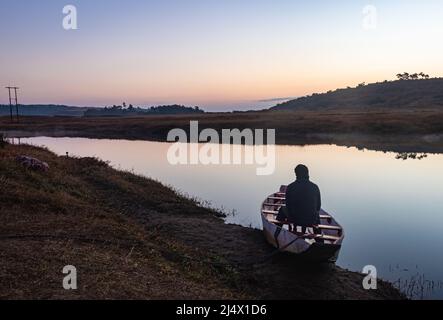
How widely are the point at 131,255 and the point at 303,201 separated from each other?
5563 millimetres

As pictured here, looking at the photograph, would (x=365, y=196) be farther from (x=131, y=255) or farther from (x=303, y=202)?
(x=131, y=255)

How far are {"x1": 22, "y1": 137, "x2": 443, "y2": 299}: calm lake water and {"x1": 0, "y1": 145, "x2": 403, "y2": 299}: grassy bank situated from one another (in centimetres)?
260

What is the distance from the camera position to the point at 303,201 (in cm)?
1305

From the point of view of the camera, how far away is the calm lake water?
14492 millimetres

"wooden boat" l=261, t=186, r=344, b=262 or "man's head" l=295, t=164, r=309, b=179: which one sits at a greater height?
"man's head" l=295, t=164, r=309, b=179
